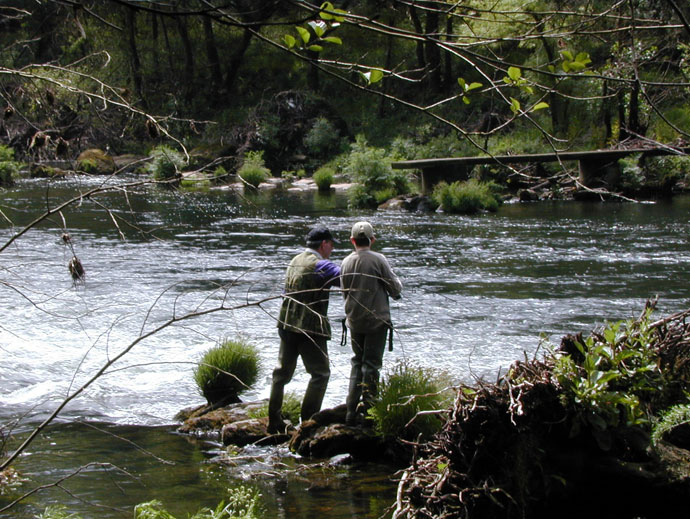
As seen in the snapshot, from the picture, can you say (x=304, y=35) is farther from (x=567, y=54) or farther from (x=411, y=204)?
(x=411, y=204)

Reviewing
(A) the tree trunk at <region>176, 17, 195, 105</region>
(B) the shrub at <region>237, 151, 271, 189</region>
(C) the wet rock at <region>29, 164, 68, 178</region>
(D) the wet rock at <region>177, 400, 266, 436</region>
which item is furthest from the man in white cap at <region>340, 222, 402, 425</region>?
(A) the tree trunk at <region>176, 17, 195, 105</region>

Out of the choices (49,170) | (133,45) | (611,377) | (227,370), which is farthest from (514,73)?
(133,45)

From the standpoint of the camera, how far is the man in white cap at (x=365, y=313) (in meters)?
6.90

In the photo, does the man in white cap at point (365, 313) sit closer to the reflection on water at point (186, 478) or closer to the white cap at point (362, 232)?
the white cap at point (362, 232)

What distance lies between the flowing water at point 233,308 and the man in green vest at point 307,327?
271 millimetres

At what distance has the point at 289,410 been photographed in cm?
810

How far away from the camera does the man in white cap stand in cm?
690

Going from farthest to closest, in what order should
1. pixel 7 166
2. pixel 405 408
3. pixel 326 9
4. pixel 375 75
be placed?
pixel 7 166 < pixel 405 408 < pixel 375 75 < pixel 326 9

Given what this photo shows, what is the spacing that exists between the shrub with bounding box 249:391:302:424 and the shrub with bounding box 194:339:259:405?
1.51 feet

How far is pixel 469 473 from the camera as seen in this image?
4305 mm

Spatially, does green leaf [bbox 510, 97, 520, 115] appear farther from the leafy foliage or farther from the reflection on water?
the reflection on water

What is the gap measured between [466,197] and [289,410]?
696 inches

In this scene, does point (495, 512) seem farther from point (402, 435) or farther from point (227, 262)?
point (227, 262)

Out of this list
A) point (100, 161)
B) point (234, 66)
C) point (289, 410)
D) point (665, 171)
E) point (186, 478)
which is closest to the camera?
point (186, 478)
